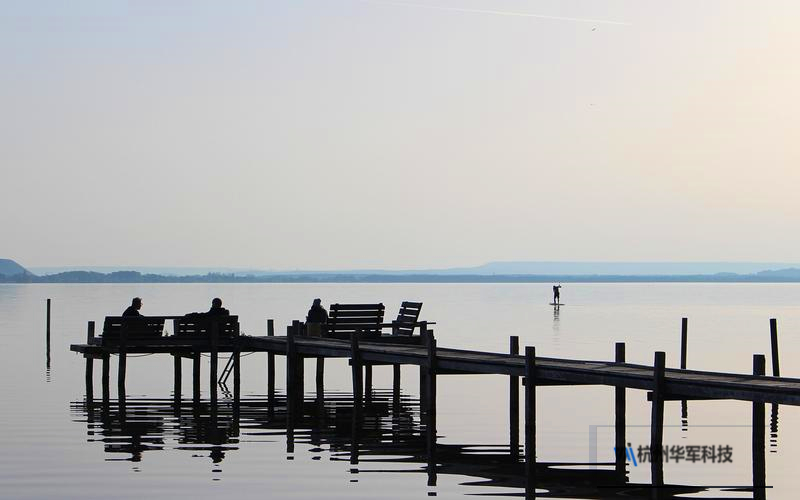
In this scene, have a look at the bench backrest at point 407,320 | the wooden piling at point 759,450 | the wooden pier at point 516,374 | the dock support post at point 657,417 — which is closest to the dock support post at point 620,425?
the wooden pier at point 516,374

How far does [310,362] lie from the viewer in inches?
2333

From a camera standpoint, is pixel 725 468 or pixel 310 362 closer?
pixel 725 468

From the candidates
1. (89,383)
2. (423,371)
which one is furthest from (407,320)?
(89,383)

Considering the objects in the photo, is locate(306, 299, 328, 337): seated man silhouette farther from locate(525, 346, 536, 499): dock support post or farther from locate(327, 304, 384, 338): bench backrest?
locate(525, 346, 536, 499): dock support post

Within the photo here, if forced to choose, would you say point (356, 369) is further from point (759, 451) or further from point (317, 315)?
point (759, 451)

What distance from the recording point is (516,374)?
26281 millimetres

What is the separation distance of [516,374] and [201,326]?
12.1 m

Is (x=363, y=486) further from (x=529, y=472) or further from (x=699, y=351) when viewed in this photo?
(x=699, y=351)

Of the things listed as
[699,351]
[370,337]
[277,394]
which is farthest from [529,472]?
[699,351]

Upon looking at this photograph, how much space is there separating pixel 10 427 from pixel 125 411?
3.72m

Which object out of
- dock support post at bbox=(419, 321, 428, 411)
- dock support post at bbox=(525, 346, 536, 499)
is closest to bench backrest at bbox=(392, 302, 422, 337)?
dock support post at bbox=(419, 321, 428, 411)

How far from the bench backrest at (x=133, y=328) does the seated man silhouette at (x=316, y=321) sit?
419 cm

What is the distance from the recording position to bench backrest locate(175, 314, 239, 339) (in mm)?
35625

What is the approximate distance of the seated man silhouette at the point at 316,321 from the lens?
3709 cm
